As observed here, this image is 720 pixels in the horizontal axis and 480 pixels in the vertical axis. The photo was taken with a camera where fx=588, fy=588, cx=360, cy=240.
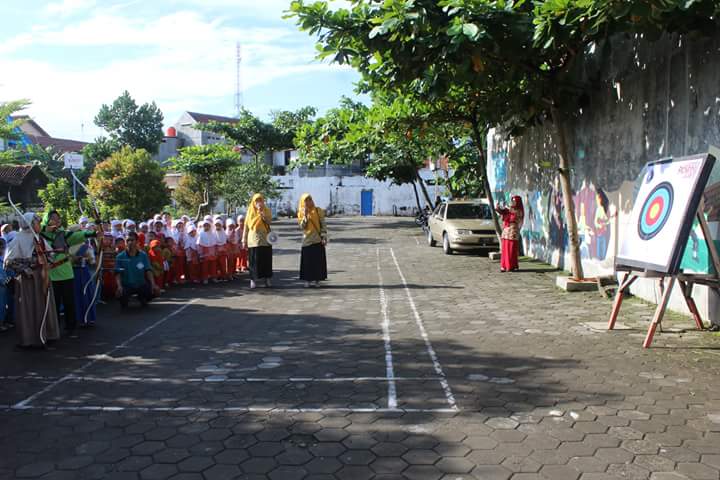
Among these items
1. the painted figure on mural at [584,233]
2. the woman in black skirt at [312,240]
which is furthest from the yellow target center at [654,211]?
the woman in black skirt at [312,240]

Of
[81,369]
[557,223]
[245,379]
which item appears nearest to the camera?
[245,379]

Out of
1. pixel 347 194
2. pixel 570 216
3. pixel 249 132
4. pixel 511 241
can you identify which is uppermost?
pixel 249 132

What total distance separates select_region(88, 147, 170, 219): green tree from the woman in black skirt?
9.82 metres

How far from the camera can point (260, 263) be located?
1188 cm

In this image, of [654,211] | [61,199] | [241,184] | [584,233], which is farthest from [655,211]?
[241,184]

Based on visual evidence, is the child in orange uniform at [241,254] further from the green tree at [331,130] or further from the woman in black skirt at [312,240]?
the green tree at [331,130]

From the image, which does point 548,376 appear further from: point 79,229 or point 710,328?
point 79,229

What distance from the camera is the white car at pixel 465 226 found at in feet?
56.9

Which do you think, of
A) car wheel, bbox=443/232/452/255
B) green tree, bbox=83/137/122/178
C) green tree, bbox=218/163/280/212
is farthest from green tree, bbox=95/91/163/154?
car wheel, bbox=443/232/452/255

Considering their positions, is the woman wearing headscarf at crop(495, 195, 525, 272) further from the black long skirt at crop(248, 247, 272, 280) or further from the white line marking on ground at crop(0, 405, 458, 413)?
the white line marking on ground at crop(0, 405, 458, 413)

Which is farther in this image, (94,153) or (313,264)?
(94,153)

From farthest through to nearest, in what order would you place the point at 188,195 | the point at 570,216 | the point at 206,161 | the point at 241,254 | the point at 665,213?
1. the point at 188,195
2. the point at 206,161
3. the point at 241,254
4. the point at 570,216
5. the point at 665,213

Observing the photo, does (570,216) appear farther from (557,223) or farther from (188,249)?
(188,249)

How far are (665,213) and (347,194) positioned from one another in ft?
150
